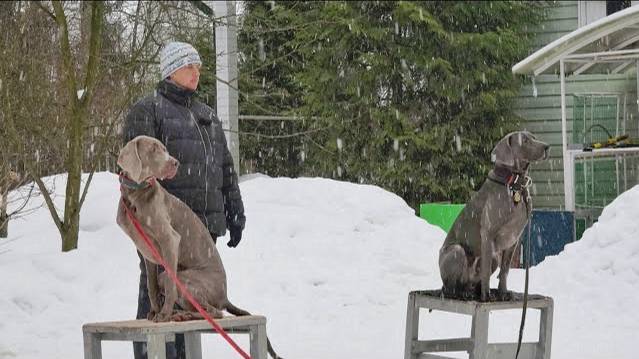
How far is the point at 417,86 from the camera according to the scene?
75.4 feet

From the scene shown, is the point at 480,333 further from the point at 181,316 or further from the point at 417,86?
the point at 417,86

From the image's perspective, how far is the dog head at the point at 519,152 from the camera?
6973 mm

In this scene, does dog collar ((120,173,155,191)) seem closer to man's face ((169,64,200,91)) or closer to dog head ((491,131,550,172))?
man's face ((169,64,200,91))

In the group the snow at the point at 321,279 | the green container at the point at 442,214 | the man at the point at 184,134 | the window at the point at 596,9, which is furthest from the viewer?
the window at the point at 596,9

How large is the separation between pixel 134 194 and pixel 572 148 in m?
12.5

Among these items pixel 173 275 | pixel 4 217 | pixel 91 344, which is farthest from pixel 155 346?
pixel 4 217

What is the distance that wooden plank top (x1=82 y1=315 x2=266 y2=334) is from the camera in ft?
19.0

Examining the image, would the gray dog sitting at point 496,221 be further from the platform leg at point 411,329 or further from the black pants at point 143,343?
the black pants at point 143,343

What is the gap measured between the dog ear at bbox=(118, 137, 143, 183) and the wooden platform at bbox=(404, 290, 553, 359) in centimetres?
228

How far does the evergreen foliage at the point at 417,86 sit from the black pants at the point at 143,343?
14.5 meters

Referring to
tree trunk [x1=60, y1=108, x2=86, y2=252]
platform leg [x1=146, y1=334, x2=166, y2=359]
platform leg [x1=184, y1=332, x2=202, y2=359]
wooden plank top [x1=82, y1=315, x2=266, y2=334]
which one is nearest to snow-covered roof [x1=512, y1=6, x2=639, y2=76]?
tree trunk [x1=60, y1=108, x2=86, y2=252]

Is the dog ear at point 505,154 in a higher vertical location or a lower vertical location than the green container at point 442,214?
higher

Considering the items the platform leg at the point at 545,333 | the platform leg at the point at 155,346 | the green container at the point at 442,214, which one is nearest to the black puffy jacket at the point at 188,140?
the platform leg at the point at 155,346

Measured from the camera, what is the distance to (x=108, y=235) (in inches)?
541
